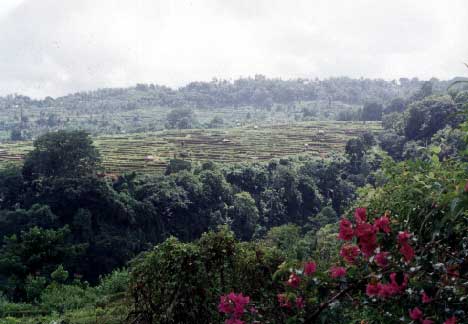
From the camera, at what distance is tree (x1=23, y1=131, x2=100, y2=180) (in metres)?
26.5

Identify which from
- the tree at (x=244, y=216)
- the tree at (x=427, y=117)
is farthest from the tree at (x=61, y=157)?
the tree at (x=427, y=117)

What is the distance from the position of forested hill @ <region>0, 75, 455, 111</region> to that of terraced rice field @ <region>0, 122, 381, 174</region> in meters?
47.6

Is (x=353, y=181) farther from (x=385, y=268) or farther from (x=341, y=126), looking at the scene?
(x=385, y=268)

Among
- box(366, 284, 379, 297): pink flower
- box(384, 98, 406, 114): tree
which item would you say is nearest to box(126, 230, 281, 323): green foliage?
box(366, 284, 379, 297): pink flower

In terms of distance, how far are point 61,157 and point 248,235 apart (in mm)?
11628

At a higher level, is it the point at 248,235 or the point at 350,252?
the point at 350,252

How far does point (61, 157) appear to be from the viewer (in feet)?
89.5

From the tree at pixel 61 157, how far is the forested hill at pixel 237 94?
79642 millimetres

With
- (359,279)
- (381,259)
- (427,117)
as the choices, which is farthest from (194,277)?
(427,117)

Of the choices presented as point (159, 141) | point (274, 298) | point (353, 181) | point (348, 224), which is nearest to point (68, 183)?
point (353, 181)

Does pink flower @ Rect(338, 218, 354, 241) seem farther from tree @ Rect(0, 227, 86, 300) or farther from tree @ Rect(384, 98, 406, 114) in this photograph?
tree @ Rect(384, 98, 406, 114)

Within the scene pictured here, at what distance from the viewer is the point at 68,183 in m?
24.4

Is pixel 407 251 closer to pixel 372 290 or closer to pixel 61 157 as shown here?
pixel 372 290

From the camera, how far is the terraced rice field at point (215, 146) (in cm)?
4095
